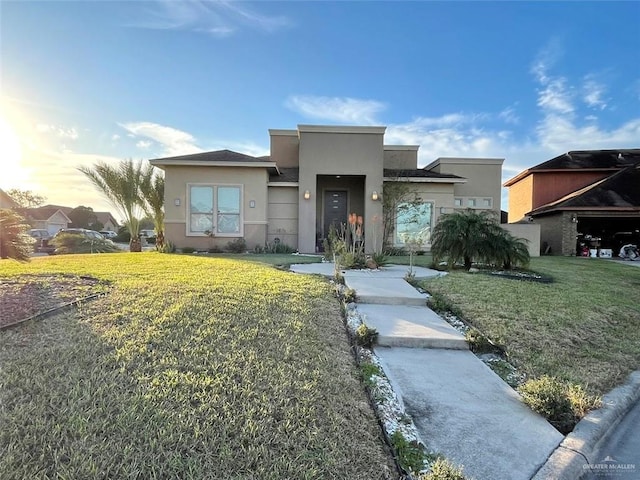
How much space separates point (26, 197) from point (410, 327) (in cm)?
4291

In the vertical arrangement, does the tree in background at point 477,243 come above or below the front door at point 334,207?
below

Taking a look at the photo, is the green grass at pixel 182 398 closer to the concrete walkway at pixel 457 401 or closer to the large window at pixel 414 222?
the concrete walkway at pixel 457 401

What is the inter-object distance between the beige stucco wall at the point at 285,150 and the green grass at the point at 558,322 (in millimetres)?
11411

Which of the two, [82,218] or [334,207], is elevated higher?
[82,218]

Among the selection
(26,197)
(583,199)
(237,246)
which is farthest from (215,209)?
(26,197)

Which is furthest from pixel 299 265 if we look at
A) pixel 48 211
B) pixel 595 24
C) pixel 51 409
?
pixel 48 211

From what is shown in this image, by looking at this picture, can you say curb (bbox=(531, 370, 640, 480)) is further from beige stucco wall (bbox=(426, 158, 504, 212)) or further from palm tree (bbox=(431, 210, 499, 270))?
beige stucco wall (bbox=(426, 158, 504, 212))

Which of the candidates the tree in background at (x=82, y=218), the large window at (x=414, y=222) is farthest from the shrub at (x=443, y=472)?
the tree in background at (x=82, y=218)

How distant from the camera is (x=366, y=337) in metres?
4.29

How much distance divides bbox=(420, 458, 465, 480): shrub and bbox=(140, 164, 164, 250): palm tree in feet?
52.3

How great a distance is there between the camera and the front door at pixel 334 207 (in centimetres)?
1644

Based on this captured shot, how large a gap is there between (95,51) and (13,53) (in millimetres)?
2860

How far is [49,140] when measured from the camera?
8008 millimetres

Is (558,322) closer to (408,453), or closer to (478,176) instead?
(408,453)
